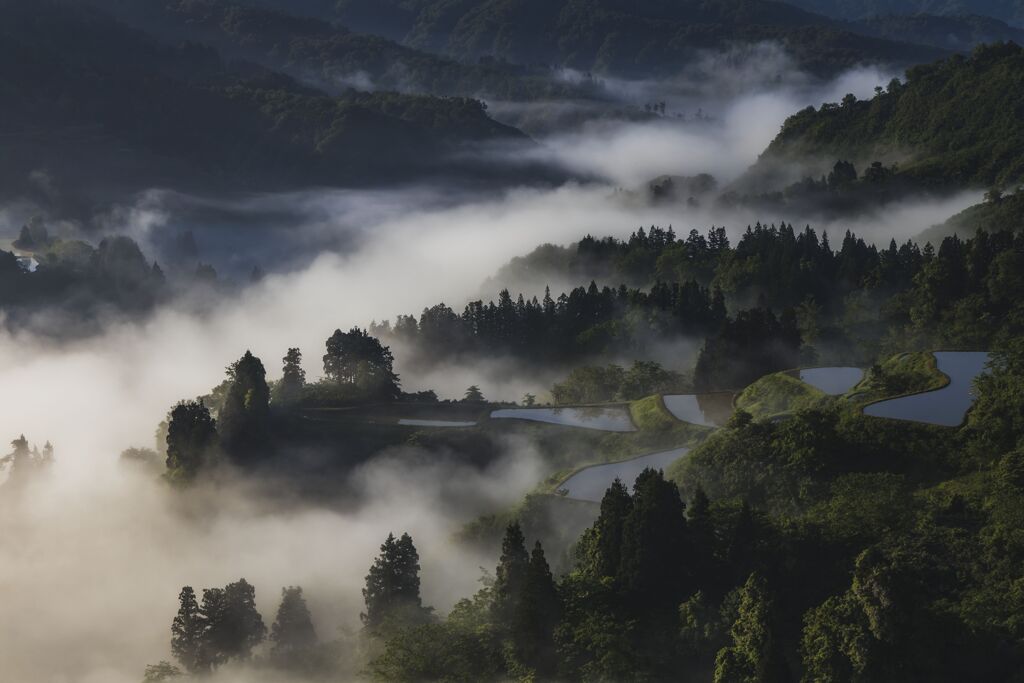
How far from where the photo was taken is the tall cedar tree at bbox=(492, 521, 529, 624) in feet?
188

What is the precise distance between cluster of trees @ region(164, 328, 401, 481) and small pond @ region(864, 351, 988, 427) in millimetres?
46972

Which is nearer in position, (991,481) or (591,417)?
(991,481)

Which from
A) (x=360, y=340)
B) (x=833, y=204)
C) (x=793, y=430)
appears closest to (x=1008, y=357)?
(x=793, y=430)

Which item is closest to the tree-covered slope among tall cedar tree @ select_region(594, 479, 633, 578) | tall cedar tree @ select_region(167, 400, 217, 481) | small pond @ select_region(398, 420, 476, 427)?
small pond @ select_region(398, 420, 476, 427)

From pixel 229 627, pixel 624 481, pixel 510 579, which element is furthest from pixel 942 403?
pixel 229 627

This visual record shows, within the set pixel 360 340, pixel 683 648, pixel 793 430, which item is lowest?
pixel 683 648

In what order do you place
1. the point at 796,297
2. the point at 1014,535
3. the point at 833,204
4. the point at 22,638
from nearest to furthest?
the point at 1014,535 → the point at 22,638 → the point at 796,297 → the point at 833,204

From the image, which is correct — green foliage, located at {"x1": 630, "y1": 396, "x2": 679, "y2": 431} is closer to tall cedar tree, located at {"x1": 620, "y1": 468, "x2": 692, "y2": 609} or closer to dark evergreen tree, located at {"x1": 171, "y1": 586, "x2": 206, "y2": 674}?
tall cedar tree, located at {"x1": 620, "y1": 468, "x2": 692, "y2": 609}

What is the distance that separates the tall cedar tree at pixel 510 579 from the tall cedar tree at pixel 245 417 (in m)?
41.9

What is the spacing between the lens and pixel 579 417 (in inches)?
3551

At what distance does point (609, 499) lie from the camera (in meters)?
57.9

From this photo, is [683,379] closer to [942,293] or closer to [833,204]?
[942,293]

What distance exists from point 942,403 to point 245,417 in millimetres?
51582

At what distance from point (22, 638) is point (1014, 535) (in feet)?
213
